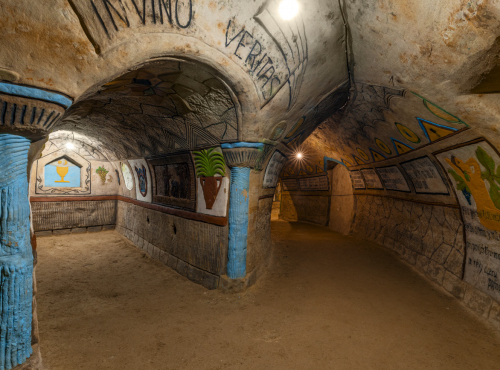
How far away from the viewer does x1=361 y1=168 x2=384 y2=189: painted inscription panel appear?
739 cm

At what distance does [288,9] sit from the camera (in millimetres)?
2742

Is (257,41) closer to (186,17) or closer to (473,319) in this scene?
(186,17)

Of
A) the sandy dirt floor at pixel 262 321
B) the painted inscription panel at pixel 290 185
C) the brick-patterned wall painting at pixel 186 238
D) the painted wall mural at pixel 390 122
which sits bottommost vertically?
the sandy dirt floor at pixel 262 321

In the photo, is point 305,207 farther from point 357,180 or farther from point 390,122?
point 390,122

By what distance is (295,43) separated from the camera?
3.12 m

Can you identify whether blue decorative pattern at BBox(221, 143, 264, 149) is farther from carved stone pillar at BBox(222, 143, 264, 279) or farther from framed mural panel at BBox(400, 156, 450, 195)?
framed mural panel at BBox(400, 156, 450, 195)

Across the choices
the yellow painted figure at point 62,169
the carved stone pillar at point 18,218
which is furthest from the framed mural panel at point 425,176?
the yellow painted figure at point 62,169

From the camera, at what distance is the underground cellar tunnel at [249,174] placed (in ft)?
6.84

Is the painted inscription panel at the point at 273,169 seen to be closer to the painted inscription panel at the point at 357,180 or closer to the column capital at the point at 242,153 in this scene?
the column capital at the point at 242,153

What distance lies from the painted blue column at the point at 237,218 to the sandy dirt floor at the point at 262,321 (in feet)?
1.57

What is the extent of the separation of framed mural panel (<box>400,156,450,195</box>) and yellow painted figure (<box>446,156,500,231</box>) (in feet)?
2.01

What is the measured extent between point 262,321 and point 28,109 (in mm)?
3476

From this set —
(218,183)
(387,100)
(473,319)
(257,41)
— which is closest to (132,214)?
(218,183)

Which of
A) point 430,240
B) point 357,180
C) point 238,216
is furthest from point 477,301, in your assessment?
point 357,180
